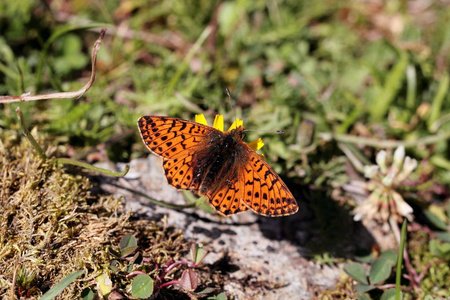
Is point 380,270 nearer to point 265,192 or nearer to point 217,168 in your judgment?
A: point 265,192

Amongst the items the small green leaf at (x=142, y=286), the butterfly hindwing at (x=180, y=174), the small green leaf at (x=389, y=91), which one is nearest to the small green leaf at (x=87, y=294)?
the small green leaf at (x=142, y=286)

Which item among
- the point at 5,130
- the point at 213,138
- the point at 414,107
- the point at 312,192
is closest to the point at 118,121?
the point at 5,130

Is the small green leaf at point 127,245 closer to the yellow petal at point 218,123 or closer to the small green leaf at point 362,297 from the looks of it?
the yellow petal at point 218,123

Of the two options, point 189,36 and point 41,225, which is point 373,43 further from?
point 41,225

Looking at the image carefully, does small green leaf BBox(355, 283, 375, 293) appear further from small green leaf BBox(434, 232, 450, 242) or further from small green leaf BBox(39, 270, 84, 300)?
small green leaf BBox(39, 270, 84, 300)

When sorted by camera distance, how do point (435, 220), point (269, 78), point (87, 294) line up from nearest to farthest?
point (87, 294) → point (435, 220) → point (269, 78)

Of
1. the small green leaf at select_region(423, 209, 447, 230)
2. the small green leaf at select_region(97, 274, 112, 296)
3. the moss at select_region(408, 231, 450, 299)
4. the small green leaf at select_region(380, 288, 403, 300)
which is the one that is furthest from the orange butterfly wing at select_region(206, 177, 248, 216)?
the small green leaf at select_region(423, 209, 447, 230)

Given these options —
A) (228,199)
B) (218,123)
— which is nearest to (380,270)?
(228,199)
